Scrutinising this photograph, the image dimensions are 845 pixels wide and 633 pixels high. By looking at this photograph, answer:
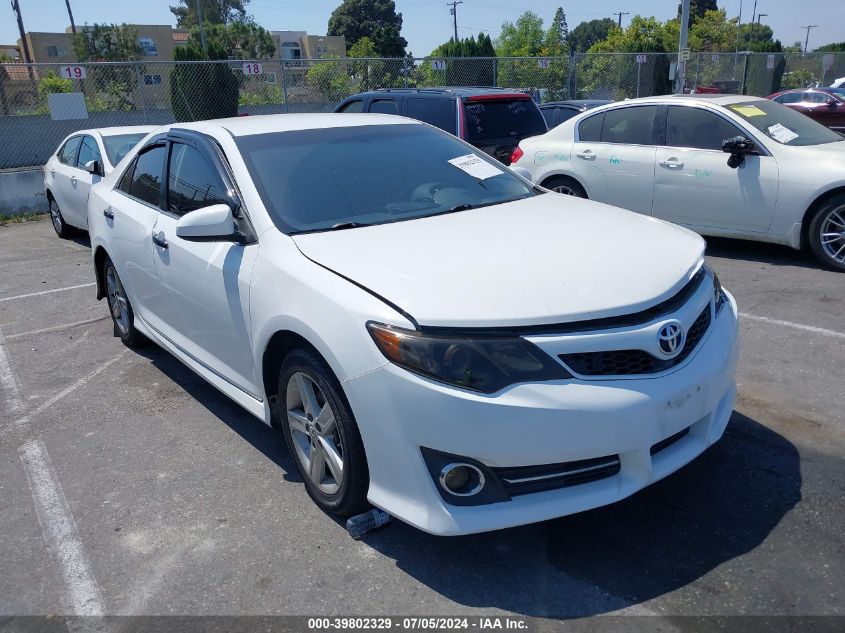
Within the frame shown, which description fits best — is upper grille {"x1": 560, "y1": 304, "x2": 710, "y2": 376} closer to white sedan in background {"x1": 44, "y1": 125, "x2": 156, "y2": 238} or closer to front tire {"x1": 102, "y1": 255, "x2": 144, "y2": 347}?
front tire {"x1": 102, "y1": 255, "x2": 144, "y2": 347}

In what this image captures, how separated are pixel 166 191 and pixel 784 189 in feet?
17.8

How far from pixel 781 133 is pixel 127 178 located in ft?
19.3

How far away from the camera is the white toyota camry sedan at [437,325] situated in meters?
2.68

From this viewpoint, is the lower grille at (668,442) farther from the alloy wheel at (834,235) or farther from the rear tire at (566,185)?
the rear tire at (566,185)

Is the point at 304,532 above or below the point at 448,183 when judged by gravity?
below

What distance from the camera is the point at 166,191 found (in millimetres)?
4562

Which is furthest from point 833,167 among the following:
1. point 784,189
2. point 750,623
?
point 750,623

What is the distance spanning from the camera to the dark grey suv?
8.97 metres

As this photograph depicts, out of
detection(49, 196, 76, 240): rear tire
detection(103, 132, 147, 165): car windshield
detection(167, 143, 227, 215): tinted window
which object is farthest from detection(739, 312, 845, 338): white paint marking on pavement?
detection(49, 196, 76, 240): rear tire

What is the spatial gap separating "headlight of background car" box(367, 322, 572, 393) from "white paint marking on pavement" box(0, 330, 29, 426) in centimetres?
322

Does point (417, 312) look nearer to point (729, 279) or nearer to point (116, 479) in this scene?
point (116, 479)

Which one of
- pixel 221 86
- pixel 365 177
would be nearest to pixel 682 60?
pixel 221 86

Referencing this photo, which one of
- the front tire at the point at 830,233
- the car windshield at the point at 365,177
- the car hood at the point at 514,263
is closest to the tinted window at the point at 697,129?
the front tire at the point at 830,233

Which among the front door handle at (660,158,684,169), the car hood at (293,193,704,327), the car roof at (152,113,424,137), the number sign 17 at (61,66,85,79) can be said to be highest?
the number sign 17 at (61,66,85,79)
